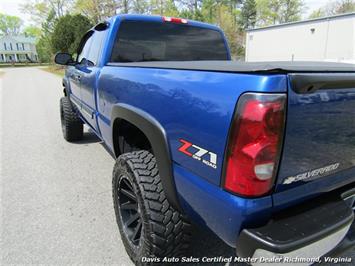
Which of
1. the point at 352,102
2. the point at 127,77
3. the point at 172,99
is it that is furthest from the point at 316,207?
the point at 127,77

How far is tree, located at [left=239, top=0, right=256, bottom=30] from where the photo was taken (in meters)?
56.0

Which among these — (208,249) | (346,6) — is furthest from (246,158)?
(346,6)

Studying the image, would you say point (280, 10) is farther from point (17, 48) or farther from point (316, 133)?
point (17, 48)

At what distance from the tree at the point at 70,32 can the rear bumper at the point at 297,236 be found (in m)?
29.5

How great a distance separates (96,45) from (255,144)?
287 centimetres

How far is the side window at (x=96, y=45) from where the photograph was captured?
3324 mm

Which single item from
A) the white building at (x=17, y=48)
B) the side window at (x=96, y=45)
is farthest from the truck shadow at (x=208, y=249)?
the white building at (x=17, y=48)

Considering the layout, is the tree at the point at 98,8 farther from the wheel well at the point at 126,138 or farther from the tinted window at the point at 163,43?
the wheel well at the point at 126,138

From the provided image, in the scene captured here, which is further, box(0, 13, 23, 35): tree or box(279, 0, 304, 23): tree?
box(0, 13, 23, 35): tree

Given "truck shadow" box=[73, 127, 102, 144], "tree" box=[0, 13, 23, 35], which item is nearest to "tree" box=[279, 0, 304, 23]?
"truck shadow" box=[73, 127, 102, 144]

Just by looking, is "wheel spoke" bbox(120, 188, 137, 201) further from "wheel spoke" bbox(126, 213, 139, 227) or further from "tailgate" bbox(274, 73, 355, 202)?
"tailgate" bbox(274, 73, 355, 202)

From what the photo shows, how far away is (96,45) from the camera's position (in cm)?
358

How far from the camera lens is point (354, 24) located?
65.4ft

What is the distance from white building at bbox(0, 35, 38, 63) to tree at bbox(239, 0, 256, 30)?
2529 inches
